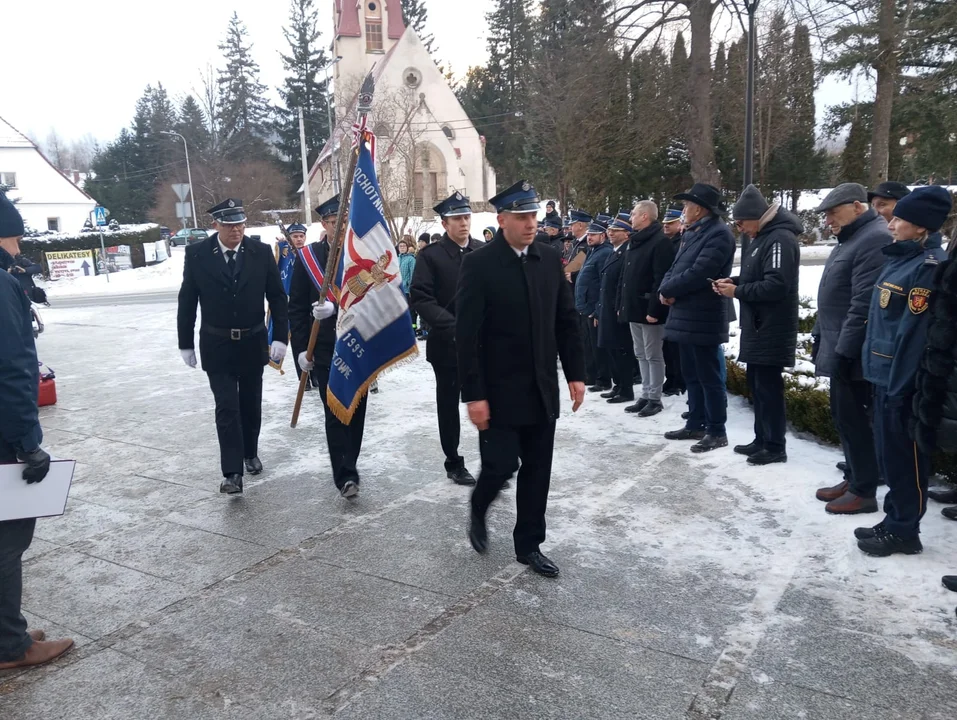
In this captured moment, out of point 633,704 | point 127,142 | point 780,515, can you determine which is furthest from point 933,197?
point 127,142

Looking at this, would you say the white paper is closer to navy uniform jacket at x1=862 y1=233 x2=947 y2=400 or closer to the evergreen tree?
navy uniform jacket at x1=862 y1=233 x2=947 y2=400

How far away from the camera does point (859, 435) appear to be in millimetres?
4938

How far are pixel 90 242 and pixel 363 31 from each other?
28005mm

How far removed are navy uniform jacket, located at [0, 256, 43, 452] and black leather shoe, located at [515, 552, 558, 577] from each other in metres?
2.60

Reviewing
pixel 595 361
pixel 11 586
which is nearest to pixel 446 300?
pixel 11 586

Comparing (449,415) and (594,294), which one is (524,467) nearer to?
(449,415)

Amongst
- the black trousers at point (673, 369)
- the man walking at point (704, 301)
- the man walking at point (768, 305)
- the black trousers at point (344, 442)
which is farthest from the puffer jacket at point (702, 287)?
the black trousers at point (344, 442)

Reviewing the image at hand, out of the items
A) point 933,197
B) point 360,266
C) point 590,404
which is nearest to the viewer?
point 933,197

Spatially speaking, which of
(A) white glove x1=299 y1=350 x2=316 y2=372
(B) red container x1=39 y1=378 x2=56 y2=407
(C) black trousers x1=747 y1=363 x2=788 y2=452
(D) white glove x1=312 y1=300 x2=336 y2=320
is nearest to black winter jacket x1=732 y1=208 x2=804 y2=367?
(C) black trousers x1=747 y1=363 x2=788 y2=452

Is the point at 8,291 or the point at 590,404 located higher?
the point at 8,291

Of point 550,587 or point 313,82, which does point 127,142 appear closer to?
point 313,82

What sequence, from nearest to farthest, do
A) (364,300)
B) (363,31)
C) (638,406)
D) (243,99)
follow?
(364,300), (638,406), (363,31), (243,99)

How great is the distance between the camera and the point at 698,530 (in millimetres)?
4812

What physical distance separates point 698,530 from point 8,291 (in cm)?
404
